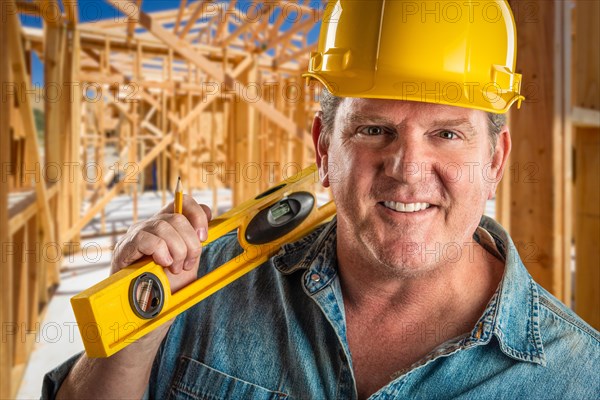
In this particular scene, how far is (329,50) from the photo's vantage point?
56.7 inches

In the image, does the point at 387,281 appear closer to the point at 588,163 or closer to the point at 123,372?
the point at 123,372

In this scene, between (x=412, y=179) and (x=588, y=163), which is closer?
(x=412, y=179)

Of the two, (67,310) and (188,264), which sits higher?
(188,264)

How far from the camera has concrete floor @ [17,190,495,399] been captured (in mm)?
3445

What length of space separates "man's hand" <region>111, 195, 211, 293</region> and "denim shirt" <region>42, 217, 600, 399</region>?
0.29 meters

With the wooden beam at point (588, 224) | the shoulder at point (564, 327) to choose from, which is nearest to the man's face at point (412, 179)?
the shoulder at point (564, 327)

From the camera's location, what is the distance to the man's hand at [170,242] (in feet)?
3.98

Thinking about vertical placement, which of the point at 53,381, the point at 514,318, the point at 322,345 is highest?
the point at 514,318

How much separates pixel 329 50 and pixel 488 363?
0.94 meters

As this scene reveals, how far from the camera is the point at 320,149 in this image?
63.2 inches

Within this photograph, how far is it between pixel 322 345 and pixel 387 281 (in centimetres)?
26

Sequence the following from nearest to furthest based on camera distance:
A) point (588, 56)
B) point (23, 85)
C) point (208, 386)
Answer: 1. point (208, 386)
2. point (588, 56)
3. point (23, 85)

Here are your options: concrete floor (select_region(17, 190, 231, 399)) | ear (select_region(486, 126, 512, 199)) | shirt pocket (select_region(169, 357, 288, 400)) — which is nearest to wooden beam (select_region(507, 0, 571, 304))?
ear (select_region(486, 126, 512, 199))

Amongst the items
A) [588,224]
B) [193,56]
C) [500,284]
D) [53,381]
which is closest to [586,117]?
[588,224]
